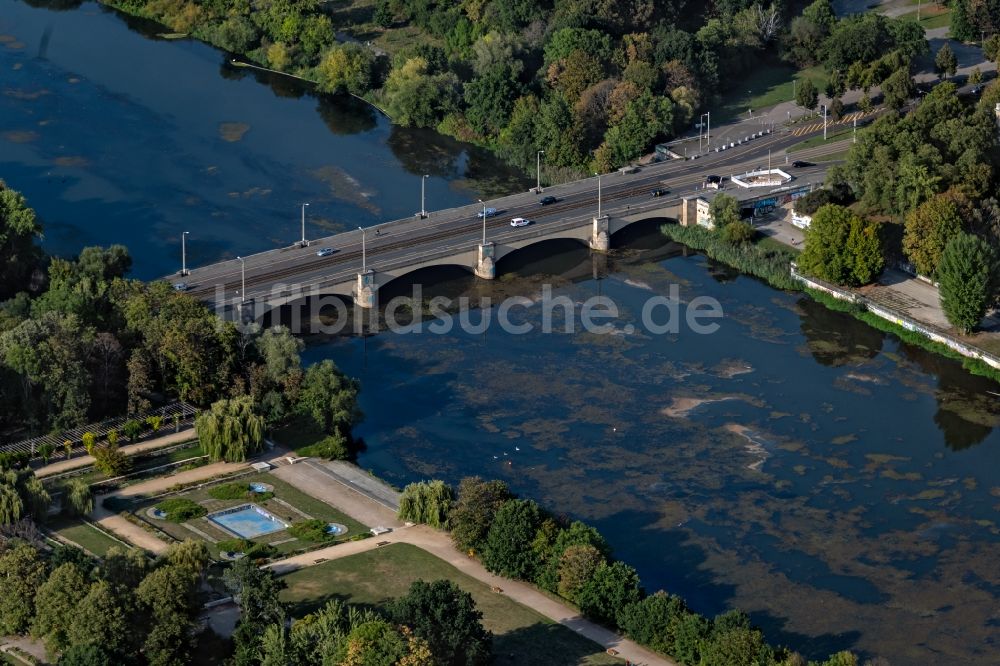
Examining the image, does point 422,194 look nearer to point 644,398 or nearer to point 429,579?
point 644,398

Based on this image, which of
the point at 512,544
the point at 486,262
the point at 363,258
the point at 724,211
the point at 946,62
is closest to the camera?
the point at 512,544

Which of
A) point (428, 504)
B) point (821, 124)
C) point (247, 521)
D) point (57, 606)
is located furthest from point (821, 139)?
point (57, 606)

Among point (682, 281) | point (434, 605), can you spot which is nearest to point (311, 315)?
point (682, 281)

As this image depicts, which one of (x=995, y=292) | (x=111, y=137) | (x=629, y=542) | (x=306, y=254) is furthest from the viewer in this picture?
(x=111, y=137)

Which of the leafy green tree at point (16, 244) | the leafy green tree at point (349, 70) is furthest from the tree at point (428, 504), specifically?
the leafy green tree at point (349, 70)

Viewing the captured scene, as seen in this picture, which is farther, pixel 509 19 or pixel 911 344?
pixel 509 19

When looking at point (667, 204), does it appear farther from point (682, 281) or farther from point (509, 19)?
point (509, 19)
